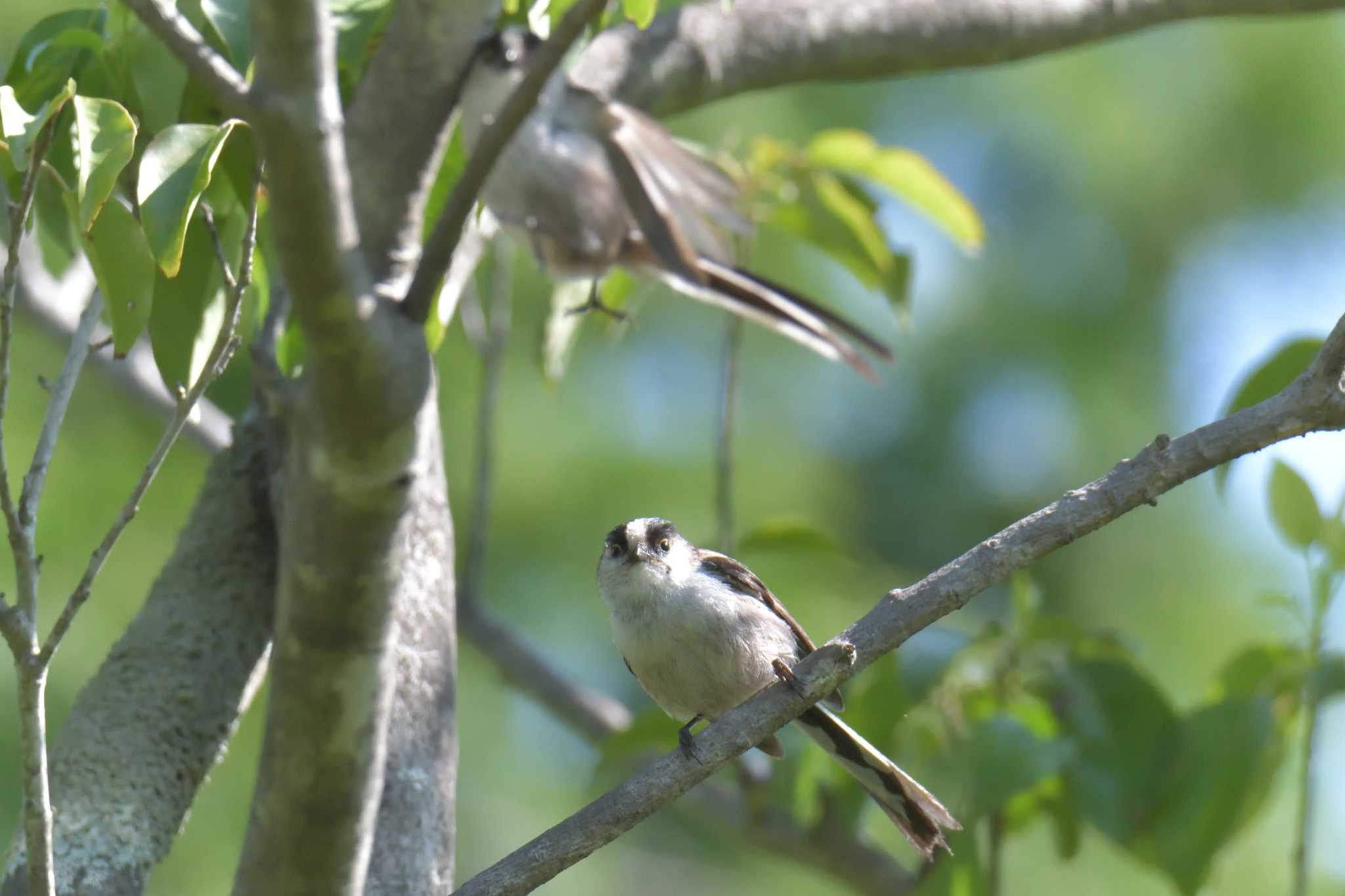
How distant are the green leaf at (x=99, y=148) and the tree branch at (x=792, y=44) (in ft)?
5.48

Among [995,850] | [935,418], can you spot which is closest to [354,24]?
[995,850]

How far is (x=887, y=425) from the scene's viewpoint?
19.7ft

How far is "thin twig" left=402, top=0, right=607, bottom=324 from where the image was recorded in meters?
1.19

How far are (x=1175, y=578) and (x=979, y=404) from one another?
1136mm

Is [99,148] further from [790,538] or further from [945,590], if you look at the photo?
[790,538]

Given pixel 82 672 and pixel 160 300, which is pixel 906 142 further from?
pixel 160 300

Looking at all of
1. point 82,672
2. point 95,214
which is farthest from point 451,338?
point 95,214

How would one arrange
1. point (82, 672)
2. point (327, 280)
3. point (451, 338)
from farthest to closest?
point (451, 338) → point (82, 672) → point (327, 280)

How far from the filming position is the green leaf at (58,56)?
6.05 ft

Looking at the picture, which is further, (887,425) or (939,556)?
(887,425)

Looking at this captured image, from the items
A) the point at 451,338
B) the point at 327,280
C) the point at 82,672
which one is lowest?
the point at 82,672

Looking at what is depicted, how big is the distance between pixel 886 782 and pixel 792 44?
5.79 ft

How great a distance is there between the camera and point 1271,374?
237cm

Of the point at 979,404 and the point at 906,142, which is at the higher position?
the point at 906,142
